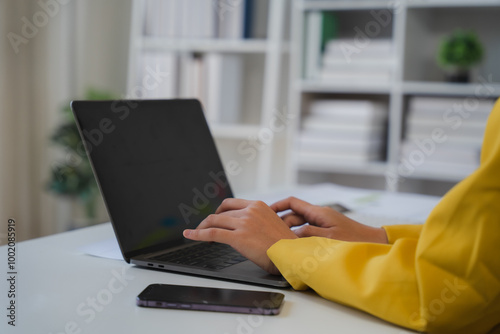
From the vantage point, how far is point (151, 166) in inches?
37.9

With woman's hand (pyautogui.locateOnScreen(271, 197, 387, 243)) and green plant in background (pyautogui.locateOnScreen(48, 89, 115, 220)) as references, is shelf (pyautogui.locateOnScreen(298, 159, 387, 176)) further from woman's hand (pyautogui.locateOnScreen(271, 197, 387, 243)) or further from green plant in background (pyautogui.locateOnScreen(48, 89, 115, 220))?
woman's hand (pyautogui.locateOnScreen(271, 197, 387, 243))

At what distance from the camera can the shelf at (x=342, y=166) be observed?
261 centimetres

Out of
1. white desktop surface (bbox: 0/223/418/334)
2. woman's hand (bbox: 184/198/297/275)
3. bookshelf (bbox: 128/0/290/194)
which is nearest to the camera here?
white desktop surface (bbox: 0/223/418/334)

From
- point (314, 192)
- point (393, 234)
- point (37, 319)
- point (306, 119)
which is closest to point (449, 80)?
point (306, 119)

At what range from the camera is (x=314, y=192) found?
62.1 inches

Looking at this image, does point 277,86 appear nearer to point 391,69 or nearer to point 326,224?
point 391,69

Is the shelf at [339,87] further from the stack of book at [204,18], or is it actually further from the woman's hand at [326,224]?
the woman's hand at [326,224]

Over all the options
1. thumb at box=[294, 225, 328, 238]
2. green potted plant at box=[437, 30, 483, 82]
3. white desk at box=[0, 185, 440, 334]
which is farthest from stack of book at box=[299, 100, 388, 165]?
white desk at box=[0, 185, 440, 334]

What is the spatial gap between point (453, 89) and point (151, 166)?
1.81 metres

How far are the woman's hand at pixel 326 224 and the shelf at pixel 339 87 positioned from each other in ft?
5.47

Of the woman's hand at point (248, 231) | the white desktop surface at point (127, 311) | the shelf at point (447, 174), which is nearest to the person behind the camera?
the white desktop surface at point (127, 311)

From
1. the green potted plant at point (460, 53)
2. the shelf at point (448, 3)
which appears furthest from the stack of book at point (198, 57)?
the green potted plant at point (460, 53)

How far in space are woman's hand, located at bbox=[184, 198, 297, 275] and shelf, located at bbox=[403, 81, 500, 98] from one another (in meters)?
1.82

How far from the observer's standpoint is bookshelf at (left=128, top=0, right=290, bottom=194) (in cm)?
278
